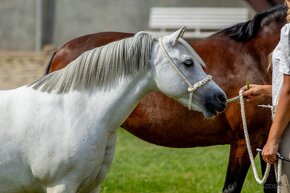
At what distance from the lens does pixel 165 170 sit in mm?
9031

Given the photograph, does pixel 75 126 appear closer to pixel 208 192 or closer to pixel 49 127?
pixel 49 127

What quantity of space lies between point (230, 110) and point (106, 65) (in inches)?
69.2

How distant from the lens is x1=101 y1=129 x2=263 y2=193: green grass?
795 centimetres

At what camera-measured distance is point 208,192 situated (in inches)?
305

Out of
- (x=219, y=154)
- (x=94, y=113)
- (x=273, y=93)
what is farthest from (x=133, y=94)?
(x=219, y=154)

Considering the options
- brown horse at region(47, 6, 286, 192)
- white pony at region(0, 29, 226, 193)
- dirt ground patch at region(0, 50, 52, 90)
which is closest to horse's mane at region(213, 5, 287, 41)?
brown horse at region(47, 6, 286, 192)

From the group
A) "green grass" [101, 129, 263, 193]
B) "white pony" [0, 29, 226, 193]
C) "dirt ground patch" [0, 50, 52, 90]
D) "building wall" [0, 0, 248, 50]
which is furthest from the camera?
"building wall" [0, 0, 248, 50]

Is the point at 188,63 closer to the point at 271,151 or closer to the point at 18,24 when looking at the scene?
the point at 271,151

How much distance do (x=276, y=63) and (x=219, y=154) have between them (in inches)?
207

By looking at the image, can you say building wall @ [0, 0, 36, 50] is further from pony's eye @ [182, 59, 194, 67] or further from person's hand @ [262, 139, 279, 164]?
person's hand @ [262, 139, 279, 164]

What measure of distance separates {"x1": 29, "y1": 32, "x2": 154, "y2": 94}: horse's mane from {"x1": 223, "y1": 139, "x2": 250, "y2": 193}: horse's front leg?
1720 mm

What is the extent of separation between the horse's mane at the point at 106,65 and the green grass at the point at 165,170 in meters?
2.25

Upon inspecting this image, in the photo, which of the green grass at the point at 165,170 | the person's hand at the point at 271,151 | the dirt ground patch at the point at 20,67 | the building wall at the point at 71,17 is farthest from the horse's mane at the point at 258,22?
the building wall at the point at 71,17

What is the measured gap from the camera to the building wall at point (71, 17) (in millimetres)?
17438
